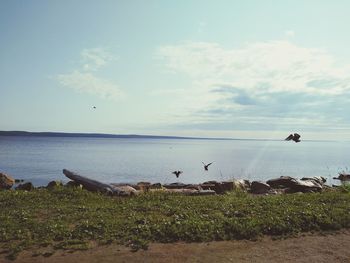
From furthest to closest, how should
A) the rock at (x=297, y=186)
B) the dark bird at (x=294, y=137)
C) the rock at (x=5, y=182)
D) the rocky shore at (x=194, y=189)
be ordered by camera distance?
the rock at (x=5, y=182), the rock at (x=297, y=186), the rocky shore at (x=194, y=189), the dark bird at (x=294, y=137)

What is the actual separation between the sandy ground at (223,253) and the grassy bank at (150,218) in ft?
1.48

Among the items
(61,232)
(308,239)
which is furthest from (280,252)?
(61,232)

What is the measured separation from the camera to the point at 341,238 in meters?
12.4

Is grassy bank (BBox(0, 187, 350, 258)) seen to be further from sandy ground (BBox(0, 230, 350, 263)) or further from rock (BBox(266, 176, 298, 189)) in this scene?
rock (BBox(266, 176, 298, 189))

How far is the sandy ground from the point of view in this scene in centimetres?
1020

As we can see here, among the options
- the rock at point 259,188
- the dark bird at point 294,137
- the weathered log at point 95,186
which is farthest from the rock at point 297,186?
the weathered log at point 95,186

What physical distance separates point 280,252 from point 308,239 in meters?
1.74

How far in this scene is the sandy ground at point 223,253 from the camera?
1020cm

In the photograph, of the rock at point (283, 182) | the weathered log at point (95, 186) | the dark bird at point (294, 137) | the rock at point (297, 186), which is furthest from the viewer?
the rock at point (283, 182)

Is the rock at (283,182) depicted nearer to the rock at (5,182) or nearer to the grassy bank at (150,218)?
the grassy bank at (150,218)

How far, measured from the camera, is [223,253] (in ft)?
35.2

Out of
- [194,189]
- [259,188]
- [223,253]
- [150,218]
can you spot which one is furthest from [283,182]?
[223,253]

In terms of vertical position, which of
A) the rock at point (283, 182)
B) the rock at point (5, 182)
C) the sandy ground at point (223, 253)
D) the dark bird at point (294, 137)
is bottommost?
the rock at point (5, 182)

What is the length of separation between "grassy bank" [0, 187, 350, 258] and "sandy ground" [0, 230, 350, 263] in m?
0.45
